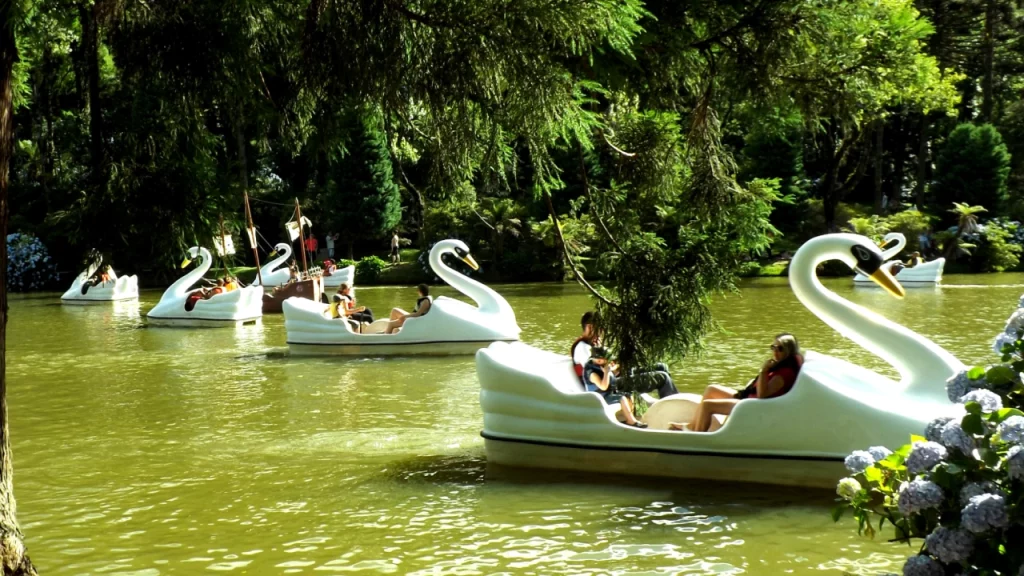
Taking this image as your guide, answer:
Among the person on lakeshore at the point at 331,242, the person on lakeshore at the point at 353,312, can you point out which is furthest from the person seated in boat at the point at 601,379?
the person on lakeshore at the point at 331,242

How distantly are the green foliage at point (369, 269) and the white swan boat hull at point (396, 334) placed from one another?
21363mm

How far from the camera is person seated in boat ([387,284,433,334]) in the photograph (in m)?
17.1

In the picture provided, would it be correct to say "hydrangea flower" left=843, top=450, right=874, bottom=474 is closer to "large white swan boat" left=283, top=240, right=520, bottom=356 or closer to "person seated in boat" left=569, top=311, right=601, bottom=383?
"person seated in boat" left=569, top=311, right=601, bottom=383

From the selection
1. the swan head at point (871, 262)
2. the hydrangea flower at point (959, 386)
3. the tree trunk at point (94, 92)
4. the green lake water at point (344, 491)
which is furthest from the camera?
the swan head at point (871, 262)

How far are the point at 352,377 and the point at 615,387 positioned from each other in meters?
6.22

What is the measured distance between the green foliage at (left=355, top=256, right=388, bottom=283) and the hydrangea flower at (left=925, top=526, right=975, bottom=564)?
36.0m

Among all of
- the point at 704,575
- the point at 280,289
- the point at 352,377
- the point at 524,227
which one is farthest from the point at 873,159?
the point at 704,575

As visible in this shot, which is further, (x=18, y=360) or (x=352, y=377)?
(x=18, y=360)

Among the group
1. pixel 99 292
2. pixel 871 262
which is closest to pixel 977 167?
pixel 99 292

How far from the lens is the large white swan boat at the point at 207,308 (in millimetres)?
23500

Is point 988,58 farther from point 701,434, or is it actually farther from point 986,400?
point 986,400

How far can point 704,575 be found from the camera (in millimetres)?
6512

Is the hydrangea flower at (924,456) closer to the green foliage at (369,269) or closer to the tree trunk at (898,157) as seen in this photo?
the green foliage at (369,269)

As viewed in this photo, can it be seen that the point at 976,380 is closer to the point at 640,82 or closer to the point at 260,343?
the point at 640,82
